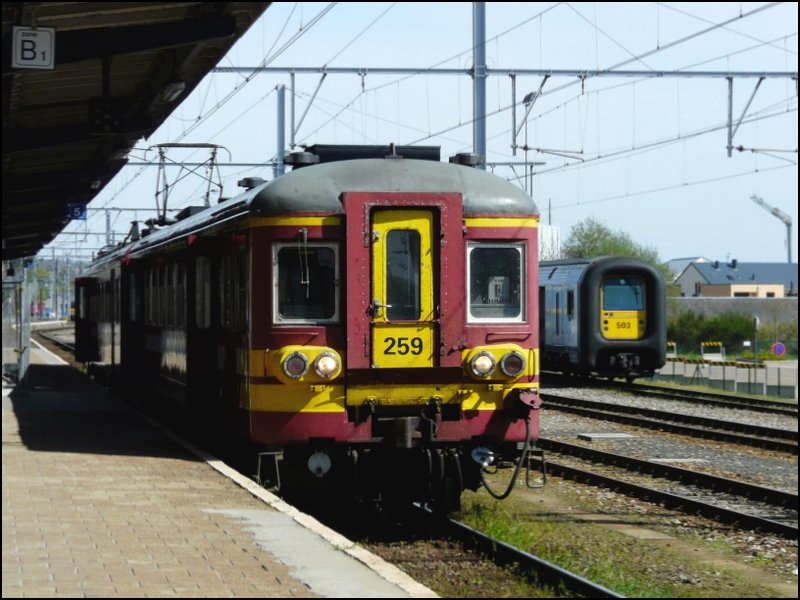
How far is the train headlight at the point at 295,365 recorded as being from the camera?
35.3 ft

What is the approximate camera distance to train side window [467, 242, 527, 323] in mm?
11164

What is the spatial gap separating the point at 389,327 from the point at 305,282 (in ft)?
2.54

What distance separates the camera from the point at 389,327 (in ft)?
35.7

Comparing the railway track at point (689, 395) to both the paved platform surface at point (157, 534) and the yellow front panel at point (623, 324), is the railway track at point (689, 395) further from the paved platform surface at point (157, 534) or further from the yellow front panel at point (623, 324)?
the paved platform surface at point (157, 534)

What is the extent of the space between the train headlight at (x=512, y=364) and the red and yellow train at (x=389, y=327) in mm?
14

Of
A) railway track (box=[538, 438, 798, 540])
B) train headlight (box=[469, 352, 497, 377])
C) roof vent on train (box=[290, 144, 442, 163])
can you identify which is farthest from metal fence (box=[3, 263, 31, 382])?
train headlight (box=[469, 352, 497, 377])

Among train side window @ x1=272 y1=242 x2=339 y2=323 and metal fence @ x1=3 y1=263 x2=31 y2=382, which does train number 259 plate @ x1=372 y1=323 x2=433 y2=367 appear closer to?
train side window @ x1=272 y1=242 x2=339 y2=323

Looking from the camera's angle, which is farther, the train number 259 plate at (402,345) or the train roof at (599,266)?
the train roof at (599,266)

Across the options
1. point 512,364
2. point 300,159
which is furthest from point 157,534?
point 300,159

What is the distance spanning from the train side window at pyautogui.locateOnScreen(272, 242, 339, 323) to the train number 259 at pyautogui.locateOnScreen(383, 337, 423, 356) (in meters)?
0.49

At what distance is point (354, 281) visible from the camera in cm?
1084

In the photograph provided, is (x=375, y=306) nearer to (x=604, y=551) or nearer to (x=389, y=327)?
(x=389, y=327)

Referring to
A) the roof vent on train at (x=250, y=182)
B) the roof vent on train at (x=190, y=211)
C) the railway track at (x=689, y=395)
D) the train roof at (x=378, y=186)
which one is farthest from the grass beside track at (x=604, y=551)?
the railway track at (x=689, y=395)

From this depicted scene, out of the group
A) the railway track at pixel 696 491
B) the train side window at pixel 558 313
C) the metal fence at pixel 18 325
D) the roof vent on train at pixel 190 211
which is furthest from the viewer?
the train side window at pixel 558 313
